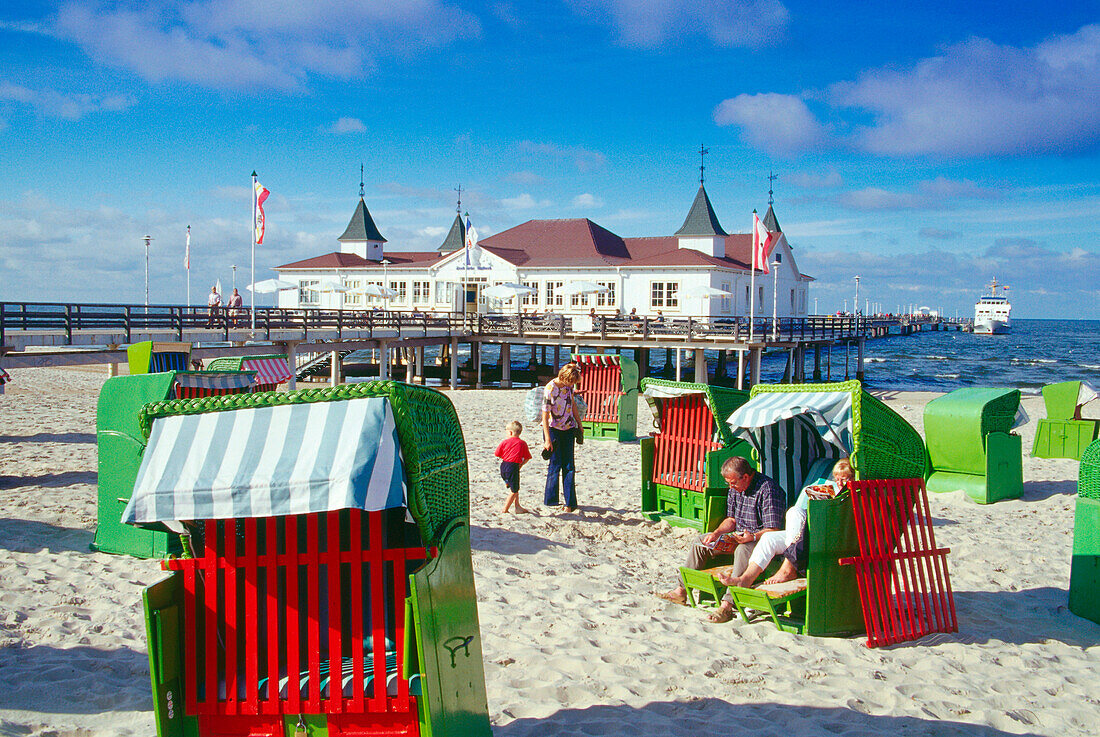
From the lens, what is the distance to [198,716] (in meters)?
3.12

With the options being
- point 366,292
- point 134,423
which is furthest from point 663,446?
point 366,292

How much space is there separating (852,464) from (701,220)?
32158mm

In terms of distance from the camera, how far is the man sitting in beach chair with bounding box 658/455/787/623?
5.93 metres

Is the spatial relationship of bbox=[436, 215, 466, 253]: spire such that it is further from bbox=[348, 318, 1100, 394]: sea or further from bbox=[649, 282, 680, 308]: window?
bbox=[649, 282, 680, 308]: window

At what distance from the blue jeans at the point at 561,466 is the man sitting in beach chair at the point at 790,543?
9.65 ft

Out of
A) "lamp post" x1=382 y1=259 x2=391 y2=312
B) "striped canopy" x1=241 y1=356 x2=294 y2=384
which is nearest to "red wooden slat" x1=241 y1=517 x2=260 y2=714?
"striped canopy" x1=241 y1=356 x2=294 y2=384

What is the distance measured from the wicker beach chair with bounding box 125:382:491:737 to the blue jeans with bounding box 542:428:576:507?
508cm

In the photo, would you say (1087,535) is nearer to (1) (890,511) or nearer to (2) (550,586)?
(1) (890,511)

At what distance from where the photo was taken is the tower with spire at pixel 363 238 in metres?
43.0

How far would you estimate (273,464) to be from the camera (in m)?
2.88

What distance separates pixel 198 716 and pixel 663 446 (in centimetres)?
589

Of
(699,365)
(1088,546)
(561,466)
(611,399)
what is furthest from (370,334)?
(1088,546)

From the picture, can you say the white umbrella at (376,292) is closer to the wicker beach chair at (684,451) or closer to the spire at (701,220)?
the spire at (701,220)

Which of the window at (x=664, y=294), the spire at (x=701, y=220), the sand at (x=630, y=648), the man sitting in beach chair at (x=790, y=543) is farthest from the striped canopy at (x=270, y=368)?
the spire at (x=701, y=220)
